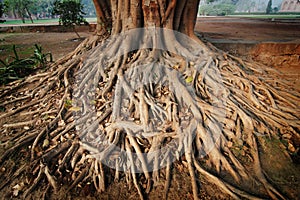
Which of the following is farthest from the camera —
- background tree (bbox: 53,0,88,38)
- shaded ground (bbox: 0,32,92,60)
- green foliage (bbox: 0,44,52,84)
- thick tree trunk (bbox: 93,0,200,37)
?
background tree (bbox: 53,0,88,38)

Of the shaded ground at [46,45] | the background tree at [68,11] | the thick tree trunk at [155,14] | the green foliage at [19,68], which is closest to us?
the thick tree trunk at [155,14]

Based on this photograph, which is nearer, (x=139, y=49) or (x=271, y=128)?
(x=271, y=128)

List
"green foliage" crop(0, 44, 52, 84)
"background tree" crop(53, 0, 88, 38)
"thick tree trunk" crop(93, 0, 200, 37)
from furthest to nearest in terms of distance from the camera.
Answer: "background tree" crop(53, 0, 88, 38) → "green foliage" crop(0, 44, 52, 84) → "thick tree trunk" crop(93, 0, 200, 37)

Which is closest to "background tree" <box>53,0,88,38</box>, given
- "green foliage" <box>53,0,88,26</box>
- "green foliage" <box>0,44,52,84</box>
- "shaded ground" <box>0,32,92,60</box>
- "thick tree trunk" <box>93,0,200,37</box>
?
"green foliage" <box>53,0,88,26</box>

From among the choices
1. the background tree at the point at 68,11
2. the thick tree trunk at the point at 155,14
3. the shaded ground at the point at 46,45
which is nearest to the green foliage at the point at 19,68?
the shaded ground at the point at 46,45

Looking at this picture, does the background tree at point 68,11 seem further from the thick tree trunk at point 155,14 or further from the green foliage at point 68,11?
the thick tree trunk at point 155,14

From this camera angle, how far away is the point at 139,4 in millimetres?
3473

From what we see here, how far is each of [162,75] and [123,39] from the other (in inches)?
43.6

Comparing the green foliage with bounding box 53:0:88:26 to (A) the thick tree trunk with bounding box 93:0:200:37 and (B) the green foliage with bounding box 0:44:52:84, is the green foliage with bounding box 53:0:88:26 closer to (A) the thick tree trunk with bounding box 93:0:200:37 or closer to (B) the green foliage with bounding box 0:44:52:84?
(B) the green foliage with bounding box 0:44:52:84

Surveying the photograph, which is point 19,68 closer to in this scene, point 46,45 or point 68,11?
point 68,11

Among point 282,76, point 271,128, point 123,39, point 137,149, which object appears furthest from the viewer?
point 282,76

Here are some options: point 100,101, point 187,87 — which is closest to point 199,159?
point 187,87

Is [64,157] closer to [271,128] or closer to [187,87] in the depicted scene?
[187,87]

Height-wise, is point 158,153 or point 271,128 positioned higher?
point 271,128
